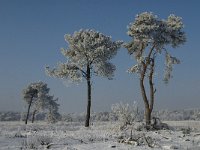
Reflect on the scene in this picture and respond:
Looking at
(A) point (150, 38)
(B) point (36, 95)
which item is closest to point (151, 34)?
(A) point (150, 38)

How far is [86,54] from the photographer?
131ft

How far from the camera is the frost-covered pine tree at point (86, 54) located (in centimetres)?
3947

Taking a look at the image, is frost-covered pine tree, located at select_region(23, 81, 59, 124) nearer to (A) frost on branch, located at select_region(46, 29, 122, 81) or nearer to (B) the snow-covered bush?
(A) frost on branch, located at select_region(46, 29, 122, 81)

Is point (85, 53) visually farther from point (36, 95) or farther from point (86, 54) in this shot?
point (36, 95)

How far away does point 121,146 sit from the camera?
13.5 m

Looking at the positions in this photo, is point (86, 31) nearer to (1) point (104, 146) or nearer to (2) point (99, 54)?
(2) point (99, 54)

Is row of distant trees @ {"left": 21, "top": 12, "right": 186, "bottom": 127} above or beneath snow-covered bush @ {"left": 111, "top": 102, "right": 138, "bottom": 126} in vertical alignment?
above

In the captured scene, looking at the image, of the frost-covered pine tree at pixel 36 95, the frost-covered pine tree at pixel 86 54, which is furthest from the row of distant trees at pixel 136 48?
the frost-covered pine tree at pixel 36 95

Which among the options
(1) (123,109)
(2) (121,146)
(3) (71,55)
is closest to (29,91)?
(3) (71,55)

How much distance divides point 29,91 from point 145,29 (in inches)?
1934

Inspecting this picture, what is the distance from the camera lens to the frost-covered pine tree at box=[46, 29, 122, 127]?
129ft

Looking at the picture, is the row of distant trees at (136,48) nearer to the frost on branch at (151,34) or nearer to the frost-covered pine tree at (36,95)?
the frost on branch at (151,34)

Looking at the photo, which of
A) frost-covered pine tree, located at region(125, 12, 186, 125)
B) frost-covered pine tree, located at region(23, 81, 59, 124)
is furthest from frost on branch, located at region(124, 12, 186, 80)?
frost-covered pine tree, located at region(23, 81, 59, 124)

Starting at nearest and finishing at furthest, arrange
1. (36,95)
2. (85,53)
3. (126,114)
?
(126,114), (85,53), (36,95)
